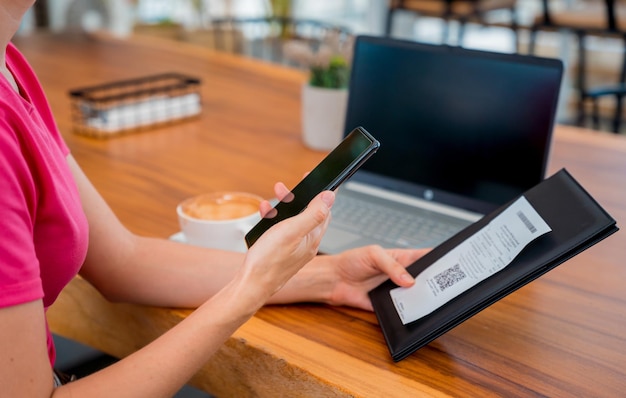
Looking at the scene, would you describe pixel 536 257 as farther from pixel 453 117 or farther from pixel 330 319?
pixel 453 117

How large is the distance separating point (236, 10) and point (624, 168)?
450 centimetres

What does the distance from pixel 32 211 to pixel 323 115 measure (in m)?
0.88

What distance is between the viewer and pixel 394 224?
3.89 ft

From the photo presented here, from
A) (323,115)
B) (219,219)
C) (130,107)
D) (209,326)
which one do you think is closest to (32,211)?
(209,326)

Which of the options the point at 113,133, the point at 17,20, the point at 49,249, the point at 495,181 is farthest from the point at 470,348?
the point at 113,133

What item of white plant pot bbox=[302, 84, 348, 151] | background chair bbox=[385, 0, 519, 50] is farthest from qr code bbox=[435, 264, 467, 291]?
background chair bbox=[385, 0, 519, 50]

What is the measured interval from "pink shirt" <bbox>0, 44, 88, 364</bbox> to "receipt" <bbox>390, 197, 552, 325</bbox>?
41 cm

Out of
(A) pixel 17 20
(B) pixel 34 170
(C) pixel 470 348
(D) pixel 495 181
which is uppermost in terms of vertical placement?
(A) pixel 17 20

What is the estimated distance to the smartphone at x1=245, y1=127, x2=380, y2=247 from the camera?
798 mm

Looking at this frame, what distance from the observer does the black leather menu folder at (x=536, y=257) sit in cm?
77

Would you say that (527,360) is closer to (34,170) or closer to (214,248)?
(214,248)

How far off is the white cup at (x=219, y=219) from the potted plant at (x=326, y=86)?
452 millimetres

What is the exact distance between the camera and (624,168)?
1489mm

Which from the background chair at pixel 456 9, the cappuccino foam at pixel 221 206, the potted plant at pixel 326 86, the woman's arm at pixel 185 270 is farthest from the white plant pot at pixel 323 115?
the background chair at pixel 456 9
